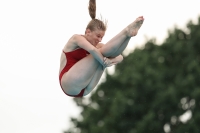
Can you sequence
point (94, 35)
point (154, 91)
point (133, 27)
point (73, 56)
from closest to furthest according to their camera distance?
point (133, 27), point (94, 35), point (73, 56), point (154, 91)

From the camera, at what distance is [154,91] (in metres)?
35.8

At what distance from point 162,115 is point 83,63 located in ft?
75.7

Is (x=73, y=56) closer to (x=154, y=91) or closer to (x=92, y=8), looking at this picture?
(x=92, y=8)

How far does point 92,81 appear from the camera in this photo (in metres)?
13.5

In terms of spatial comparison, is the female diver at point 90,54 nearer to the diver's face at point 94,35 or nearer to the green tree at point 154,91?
the diver's face at point 94,35

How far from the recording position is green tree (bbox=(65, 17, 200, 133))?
1398 inches

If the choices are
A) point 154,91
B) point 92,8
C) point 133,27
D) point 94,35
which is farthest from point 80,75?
point 154,91

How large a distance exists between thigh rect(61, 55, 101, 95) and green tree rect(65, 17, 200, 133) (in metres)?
21.9

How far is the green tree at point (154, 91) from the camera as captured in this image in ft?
116

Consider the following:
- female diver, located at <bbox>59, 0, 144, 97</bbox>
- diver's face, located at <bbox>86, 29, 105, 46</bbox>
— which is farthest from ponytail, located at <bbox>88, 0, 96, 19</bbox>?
diver's face, located at <bbox>86, 29, 105, 46</bbox>

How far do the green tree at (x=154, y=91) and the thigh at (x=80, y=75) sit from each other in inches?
861

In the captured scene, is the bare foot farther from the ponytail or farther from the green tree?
the green tree

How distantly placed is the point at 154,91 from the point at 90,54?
22.9m

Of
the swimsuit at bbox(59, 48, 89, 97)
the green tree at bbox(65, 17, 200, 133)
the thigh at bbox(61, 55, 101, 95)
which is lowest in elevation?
the thigh at bbox(61, 55, 101, 95)
